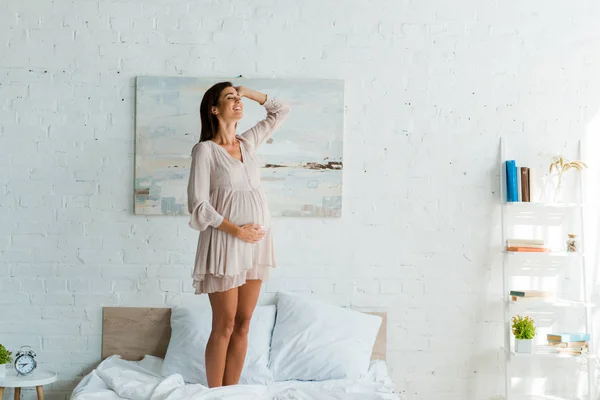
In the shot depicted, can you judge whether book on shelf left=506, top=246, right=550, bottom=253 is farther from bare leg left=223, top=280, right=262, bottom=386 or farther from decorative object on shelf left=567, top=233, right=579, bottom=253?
bare leg left=223, top=280, right=262, bottom=386

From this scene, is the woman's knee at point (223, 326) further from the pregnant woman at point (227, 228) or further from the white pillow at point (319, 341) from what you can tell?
the white pillow at point (319, 341)

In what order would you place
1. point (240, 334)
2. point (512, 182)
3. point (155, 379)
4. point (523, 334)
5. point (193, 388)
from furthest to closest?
1. point (512, 182)
2. point (523, 334)
3. point (155, 379)
4. point (240, 334)
5. point (193, 388)

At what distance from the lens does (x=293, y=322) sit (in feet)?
10.9

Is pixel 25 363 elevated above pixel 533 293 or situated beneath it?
situated beneath

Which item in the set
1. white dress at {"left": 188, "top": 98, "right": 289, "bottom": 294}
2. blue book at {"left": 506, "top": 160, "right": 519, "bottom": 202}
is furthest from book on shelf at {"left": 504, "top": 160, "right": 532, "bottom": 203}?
white dress at {"left": 188, "top": 98, "right": 289, "bottom": 294}

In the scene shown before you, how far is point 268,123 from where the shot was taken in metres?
3.18

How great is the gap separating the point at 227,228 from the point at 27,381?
136 cm

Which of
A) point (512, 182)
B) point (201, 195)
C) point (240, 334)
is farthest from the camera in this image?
point (512, 182)

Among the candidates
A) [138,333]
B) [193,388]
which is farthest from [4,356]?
[193,388]

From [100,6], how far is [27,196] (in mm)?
1144

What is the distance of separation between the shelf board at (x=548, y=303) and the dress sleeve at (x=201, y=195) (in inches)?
69.7

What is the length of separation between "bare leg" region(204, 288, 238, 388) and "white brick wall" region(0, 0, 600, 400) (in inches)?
27.8

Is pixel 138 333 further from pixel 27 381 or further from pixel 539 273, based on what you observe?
pixel 539 273

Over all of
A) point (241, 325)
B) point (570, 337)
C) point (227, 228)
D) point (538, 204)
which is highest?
point (538, 204)
